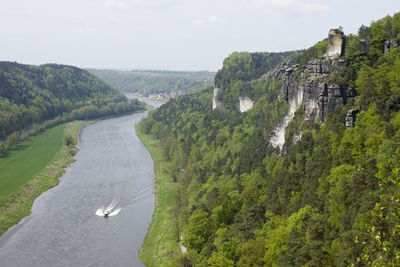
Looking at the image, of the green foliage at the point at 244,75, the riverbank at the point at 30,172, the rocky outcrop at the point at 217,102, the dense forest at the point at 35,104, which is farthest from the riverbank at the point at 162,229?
the dense forest at the point at 35,104

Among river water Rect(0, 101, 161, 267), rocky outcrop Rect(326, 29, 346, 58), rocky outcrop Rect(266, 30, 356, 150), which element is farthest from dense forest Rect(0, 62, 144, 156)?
rocky outcrop Rect(326, 29, 346, 58)

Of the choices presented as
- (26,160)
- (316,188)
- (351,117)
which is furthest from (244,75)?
(316,188)

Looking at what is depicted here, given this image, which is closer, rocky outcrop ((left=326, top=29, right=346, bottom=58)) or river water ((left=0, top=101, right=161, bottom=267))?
rocky outcrop ((left=326, top=29, right=346, bottom=58))

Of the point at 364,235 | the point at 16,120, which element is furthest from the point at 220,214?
the point at 16,120

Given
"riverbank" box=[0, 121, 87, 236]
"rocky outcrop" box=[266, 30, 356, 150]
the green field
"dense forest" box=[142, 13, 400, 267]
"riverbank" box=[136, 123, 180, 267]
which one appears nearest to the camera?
"dense forest" box=[142, 13, 400, 267]

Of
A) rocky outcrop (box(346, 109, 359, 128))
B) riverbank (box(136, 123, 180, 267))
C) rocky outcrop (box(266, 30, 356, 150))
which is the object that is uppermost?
rocky outcrop (box(266, 30, 356, 150))

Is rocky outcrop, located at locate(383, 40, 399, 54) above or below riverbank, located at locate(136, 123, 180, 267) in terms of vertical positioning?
above

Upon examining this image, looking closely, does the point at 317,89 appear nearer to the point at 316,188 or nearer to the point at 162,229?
the point at 316,188

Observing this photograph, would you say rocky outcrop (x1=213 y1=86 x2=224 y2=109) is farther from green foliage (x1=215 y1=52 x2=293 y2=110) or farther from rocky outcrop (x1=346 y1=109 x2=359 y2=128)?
rocky outcrop (x1=346 y1=109 x2=359 y2=128)
